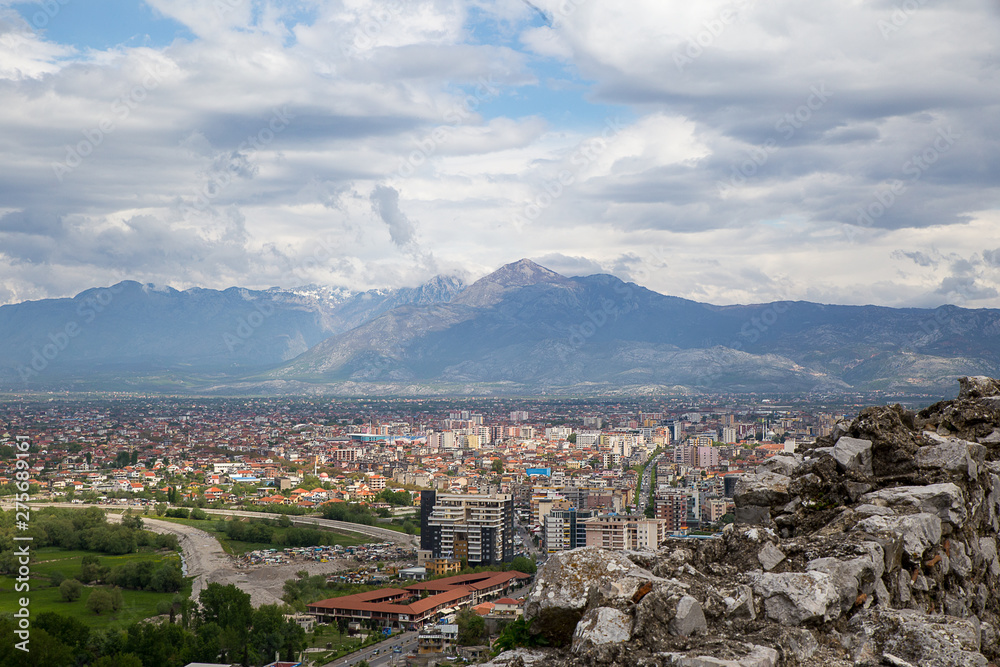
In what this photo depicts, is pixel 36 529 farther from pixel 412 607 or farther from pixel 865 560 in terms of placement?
pixel 865 560

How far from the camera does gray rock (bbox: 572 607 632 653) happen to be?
15.2ft

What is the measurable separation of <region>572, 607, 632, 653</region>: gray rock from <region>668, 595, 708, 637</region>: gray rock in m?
0.23

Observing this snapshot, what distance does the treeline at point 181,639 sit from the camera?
811 inches

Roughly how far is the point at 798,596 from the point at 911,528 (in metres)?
1.29

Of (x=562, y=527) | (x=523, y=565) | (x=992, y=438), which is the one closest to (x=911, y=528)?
(x=992, y=438)

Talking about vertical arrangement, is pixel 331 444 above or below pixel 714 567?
Answer: below

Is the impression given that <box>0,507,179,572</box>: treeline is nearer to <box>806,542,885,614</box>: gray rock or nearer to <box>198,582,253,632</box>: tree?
<box>198,582,253,632</box>: tree

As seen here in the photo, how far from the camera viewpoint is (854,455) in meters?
6.84

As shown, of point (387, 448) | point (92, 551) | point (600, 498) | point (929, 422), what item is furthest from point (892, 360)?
point (929, 422)

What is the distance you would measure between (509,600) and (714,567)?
26.9 metres

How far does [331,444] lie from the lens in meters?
98.8

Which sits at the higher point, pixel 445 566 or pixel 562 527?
pixel 562 527

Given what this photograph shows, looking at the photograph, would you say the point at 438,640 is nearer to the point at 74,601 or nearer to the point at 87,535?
the point at 74,601

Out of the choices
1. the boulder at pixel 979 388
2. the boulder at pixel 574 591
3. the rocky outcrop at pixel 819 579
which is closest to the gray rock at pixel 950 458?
the rocky outcrop at pixel 819 579
